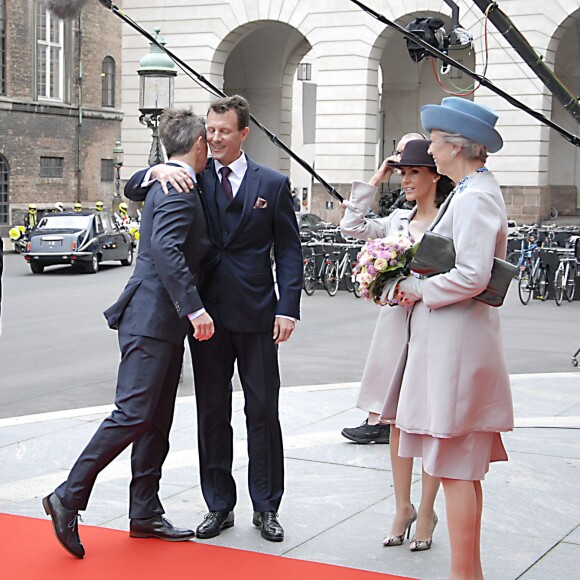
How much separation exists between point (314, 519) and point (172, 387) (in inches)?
43.1

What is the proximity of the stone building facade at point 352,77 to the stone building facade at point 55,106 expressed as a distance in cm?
103

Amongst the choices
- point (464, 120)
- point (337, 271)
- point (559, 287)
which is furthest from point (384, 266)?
point (337, 271)

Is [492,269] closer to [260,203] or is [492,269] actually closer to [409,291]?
[409,291]

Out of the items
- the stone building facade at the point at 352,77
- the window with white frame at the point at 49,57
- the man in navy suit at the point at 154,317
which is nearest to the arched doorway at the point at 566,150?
the stone building facade at the point at 352,77

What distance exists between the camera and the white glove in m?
4.57

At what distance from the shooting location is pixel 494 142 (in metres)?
4.54

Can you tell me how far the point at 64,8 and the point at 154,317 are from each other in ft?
10.1

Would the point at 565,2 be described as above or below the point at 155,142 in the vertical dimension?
above

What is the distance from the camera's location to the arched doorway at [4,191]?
37591 millimetres

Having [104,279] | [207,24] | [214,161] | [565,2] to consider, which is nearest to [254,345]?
[214,161]

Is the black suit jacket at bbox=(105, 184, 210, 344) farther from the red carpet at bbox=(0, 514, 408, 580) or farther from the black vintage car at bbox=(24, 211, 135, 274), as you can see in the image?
the black vintage car at bbox=(24, 211, 135, 274)

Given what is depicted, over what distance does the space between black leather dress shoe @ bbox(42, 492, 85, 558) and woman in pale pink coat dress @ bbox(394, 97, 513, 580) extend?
1.59 m

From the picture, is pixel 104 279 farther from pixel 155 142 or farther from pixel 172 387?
pixel 172 387

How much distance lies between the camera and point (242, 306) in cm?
523
